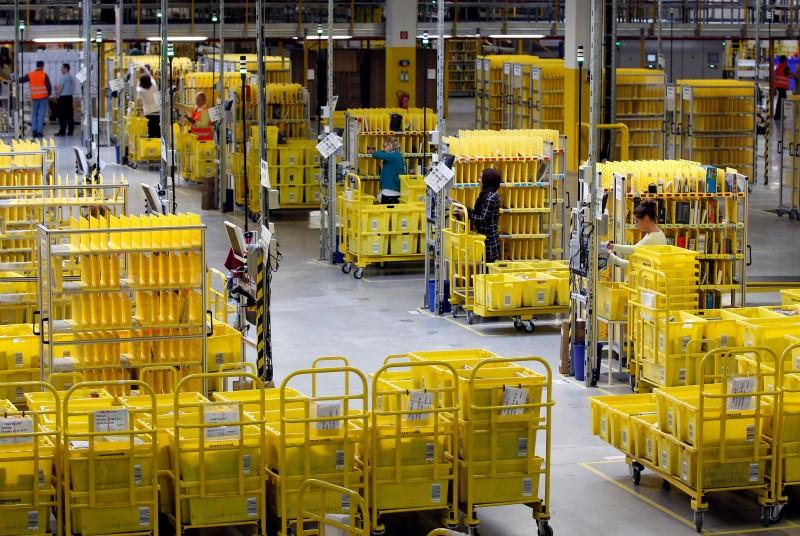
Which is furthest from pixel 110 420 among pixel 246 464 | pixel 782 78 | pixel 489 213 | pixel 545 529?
pixel 782 78

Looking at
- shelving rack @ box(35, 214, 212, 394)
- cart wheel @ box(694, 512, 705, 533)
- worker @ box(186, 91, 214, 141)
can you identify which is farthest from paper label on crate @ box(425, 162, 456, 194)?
worker @ box(186, 91, 214, 141)

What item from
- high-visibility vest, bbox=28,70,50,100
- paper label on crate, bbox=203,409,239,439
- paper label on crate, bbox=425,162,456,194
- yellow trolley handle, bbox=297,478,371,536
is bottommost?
yellow trolley handle, bbox=297,478,371,536

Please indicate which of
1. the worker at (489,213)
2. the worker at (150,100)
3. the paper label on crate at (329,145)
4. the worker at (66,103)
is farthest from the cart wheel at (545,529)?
the worker at (66,103)

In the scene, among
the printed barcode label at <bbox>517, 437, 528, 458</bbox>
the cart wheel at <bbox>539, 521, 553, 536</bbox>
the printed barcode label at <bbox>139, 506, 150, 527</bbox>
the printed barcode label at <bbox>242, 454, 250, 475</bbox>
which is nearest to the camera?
the printed barcode label at <bbox>139, 506, 150, 527</bbox>

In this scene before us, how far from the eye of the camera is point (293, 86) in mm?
30203

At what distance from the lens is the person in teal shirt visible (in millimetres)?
23312

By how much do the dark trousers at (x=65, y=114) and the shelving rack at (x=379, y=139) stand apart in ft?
63.6

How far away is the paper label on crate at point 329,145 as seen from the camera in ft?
74.3

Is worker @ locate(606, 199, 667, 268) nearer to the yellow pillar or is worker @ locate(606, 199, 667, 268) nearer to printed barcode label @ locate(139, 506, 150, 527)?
printed barcode label @ locate(139, 506, 150, 527)

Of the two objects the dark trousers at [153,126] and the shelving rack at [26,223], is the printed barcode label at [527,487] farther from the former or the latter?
the dark trousers at [153,126]

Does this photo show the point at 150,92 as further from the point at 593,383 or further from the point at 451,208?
the point at 593,383

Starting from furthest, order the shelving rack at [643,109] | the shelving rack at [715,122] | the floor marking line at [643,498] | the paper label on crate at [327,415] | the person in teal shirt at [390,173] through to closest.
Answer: the shelving rack at [643,109] → the shelving rack at [715,122] → the person in teal shirt at [390,173] → the floor marking line at [643,498] → the paper label on crate at [327,415]

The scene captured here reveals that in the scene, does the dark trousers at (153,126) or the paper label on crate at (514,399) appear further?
the dark trousers at (153,126)

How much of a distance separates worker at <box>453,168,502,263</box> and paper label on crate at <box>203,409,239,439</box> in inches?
367
